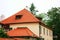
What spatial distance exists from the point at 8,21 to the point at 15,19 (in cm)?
171

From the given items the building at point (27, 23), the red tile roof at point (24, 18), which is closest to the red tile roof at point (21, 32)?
the building at point (27, 23)

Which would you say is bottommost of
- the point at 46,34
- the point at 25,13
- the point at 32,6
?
the point at 46,34

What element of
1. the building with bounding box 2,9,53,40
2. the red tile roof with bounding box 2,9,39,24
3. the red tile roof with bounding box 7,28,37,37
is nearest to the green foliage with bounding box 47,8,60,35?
the building with bounding box 2,9,53,40

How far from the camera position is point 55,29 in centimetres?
7344

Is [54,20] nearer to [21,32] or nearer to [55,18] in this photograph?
[55,18]

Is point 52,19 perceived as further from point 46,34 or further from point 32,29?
point 32,29

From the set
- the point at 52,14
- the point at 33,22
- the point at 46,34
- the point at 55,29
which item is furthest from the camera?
the point at 52,14

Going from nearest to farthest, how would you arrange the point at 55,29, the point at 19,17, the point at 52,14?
the point at 19,17
the point at 55,29
the point at 52,14

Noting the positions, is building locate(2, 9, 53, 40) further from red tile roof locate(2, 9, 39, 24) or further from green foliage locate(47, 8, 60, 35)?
green foliage locate(47, 8, 60, 35)

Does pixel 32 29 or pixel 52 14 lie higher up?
pixel 52 14

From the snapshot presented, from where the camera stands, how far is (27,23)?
5388 centimetres

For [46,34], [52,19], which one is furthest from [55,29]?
[46,34]

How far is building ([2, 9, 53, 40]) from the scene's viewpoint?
175ft

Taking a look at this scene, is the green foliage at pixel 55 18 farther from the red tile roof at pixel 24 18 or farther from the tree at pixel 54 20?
the red tile roof at pixel 24 18
